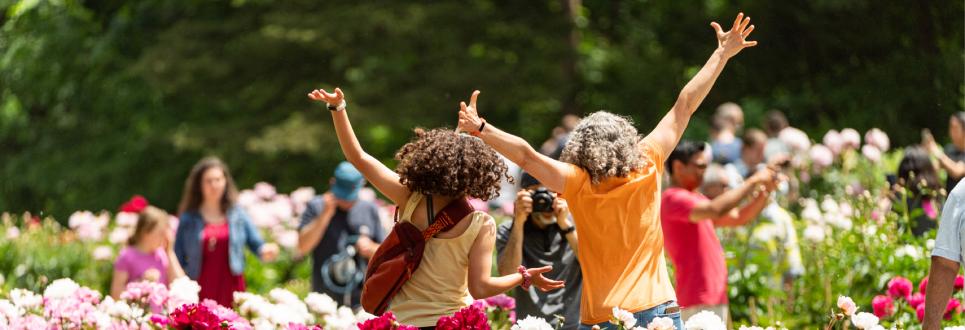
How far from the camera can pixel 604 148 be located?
4359 millimetres

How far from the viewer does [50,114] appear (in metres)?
20.4

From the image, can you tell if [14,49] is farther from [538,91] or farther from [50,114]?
[538,91]

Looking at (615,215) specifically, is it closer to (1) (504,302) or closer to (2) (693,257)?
(1) (504,302)

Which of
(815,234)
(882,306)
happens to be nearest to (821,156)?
(815,234)

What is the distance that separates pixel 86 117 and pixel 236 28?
3.26 meters

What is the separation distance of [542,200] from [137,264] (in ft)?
9.34

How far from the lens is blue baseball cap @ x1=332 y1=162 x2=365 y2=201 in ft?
24.0

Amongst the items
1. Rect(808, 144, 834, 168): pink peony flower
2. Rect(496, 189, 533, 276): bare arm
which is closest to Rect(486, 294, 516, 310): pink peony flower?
Rect(496, 189, 533, 276): bare arm

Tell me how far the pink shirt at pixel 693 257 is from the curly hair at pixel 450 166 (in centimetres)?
155

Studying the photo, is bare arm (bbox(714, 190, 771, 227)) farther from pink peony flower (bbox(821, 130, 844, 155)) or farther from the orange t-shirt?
pink peony flower (bbox(821, 130, 844, 155))

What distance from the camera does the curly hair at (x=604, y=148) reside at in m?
4.34


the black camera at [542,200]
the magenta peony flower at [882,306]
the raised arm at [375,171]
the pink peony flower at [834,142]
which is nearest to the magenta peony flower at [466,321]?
the raised arm at [375,171]

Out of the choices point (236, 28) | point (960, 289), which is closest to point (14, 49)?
point (236, 28)

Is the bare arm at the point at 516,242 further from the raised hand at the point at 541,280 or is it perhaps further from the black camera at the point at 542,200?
the raised hand at the point at 541,280
